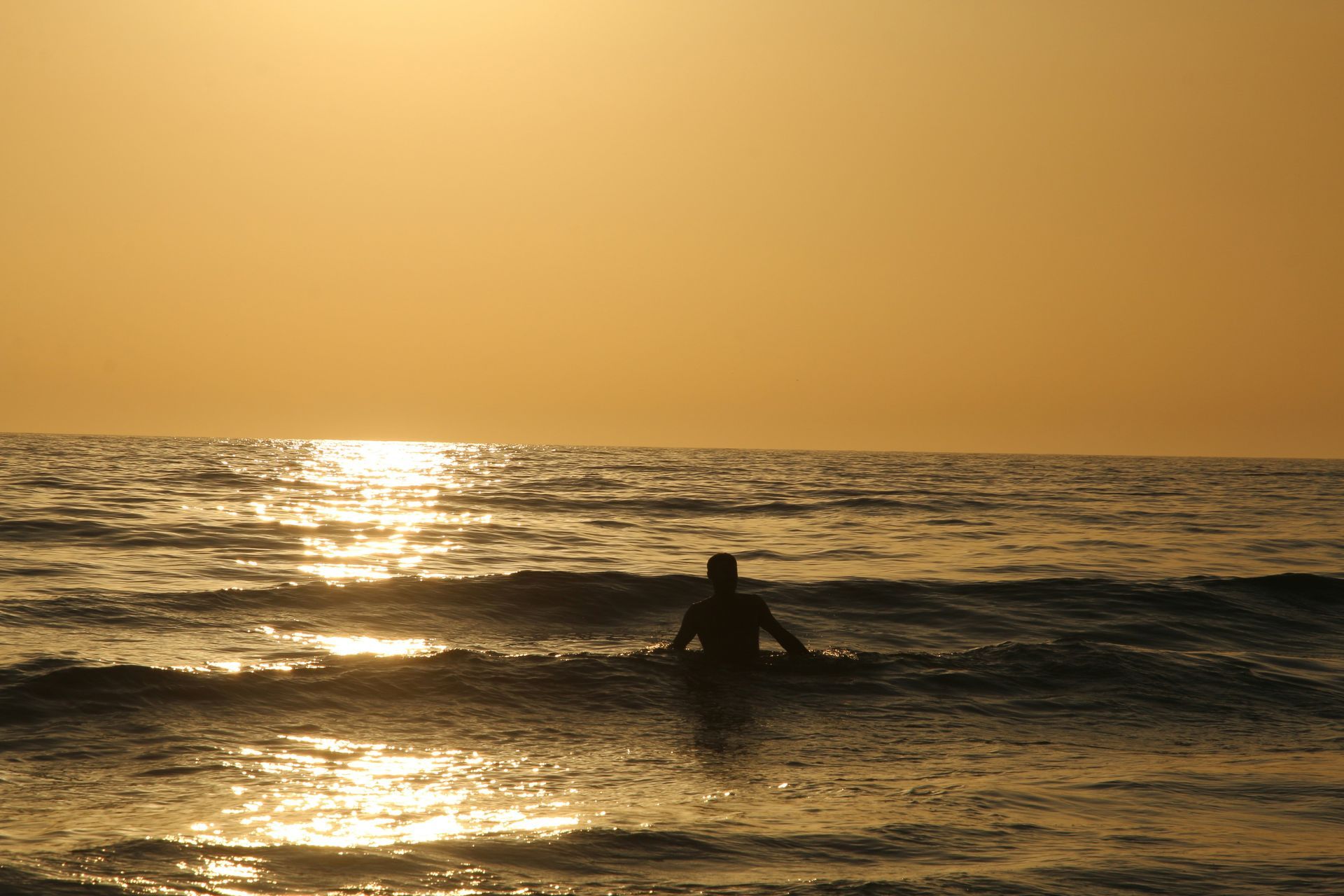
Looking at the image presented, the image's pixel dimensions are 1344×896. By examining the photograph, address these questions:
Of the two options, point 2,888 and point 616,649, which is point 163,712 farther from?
point 616,649

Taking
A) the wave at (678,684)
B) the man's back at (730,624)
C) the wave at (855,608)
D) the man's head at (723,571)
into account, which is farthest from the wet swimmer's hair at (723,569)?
the wave at (855,608)

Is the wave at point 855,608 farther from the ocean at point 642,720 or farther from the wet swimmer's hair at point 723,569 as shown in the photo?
the wet swimmer's hair at point 723,569

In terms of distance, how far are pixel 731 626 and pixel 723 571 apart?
2.52 ft

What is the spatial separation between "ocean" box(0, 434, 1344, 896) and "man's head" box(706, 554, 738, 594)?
0.91m

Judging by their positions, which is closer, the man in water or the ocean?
the ocean

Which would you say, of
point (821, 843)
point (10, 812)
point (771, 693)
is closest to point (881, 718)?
point (771, 693)

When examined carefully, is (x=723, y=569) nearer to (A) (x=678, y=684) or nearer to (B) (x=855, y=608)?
(A) (x=678, y=684)

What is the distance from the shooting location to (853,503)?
3828 cm

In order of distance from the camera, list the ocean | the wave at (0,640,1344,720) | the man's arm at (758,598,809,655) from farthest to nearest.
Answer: the man's arm at (758,598,809,655)
the wave at (0,640,1344,720)
the ocean

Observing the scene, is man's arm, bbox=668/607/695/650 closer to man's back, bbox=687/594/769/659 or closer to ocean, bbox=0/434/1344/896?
man's back, bbox=687/594/769/659

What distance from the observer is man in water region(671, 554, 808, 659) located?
11.6 meters

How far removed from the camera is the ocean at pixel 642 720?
6148 mm

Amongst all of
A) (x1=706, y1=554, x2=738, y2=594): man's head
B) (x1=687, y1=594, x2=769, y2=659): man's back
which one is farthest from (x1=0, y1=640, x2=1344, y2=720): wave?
(x1=706, y1=554, x2=738, y2=594): man's head

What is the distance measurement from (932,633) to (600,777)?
8495 millimetres
